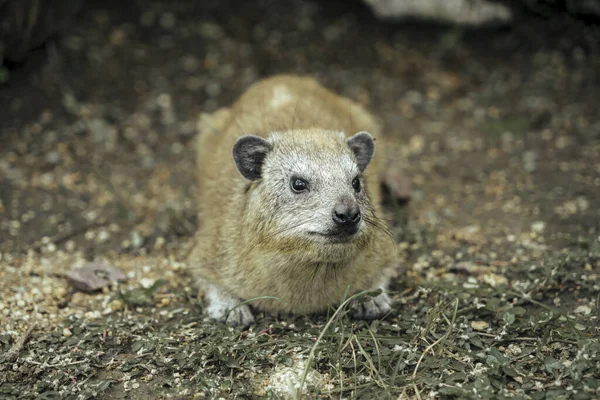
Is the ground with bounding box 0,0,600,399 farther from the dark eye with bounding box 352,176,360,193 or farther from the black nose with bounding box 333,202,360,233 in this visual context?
the dark eye with bounding box 352,176,360,193

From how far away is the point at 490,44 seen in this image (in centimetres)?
835

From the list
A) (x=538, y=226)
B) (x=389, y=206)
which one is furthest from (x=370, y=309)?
(x=538, y=226)

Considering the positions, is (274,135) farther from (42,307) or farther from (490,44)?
(490,44)

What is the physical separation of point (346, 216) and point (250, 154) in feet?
3.72

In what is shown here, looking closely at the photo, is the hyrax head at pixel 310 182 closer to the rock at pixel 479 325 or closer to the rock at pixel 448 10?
the rock at pixel 479 325

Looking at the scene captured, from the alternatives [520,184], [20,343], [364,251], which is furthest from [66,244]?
[520,184]

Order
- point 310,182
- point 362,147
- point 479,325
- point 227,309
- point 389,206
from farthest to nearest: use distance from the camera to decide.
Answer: point 389,206 < point 362,147 < point 227,309 < point 479,325 < point 310,182

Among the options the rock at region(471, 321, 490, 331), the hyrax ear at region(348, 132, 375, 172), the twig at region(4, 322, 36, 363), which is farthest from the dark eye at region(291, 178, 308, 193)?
the twig at region(4, 322, 36, 363)

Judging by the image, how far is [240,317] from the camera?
5.09 m

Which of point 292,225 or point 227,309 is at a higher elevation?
point 292,225

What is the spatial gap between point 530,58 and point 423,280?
4125 mm

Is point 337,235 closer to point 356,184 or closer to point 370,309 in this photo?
point 356,184

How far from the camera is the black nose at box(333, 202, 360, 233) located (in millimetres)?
4277

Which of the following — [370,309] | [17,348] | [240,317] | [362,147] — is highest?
[362,147]
